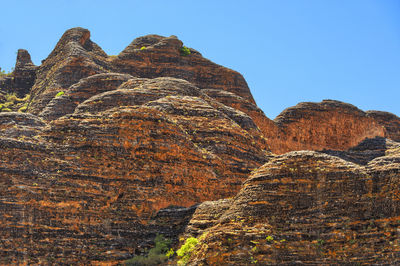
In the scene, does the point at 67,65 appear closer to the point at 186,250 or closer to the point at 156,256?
the point at 156,256

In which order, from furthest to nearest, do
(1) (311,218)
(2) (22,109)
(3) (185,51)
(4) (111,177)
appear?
(3) (185,51) < (2) (22,109) < (4) (111,177) < (1) (311,218)

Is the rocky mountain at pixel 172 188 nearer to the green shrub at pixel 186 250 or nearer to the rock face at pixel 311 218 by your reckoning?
the rock face at pixel 311 218

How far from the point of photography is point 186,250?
29172mm

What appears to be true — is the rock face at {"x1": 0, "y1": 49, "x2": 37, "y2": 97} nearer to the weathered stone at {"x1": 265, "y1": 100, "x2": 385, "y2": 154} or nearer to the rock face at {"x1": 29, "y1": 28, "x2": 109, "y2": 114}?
the rock face at {"x1": 29, "y1": 28, "x2": 109, "y2": 114}

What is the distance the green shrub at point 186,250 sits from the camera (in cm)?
2838

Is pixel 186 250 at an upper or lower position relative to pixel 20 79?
lower

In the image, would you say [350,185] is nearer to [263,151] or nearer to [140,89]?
[263,151]

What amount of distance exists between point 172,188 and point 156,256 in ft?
18.7

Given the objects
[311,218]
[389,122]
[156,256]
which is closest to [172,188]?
[156,256]

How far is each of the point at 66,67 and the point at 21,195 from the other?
30.2m

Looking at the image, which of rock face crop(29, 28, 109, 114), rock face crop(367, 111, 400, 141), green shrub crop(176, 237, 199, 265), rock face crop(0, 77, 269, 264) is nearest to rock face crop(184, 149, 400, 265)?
green shrub crop(176, 237, 199, 265)

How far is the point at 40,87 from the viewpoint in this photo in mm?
61250

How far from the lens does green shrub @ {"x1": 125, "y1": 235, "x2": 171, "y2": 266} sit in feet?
99.2

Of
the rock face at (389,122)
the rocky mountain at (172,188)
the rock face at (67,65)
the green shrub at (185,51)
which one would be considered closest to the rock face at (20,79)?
the rock face at (67,65)
